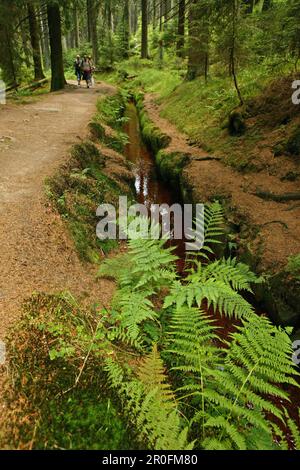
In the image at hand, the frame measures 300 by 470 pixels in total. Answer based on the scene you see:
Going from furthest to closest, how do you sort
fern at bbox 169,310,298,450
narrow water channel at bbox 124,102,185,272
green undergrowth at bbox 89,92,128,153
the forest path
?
green undergrowth at bbox 89,92,128,153, narrow water channel at bbox 124,102,185,272, the forest path, fern at bbox 169,310,298,450

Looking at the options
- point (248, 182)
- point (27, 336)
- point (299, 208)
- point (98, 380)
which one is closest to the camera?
point (98, 380)

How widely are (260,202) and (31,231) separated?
17.1ft

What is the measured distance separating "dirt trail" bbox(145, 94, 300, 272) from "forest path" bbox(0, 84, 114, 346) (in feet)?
10.5

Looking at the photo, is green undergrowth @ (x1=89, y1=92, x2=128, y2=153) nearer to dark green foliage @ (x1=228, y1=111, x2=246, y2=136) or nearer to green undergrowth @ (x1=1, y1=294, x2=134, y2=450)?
dark green foliage @ (x1=228, y1=111, x2=246, y2=136)

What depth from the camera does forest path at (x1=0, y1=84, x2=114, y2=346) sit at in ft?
13.1

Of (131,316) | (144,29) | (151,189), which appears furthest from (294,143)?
(144,29)

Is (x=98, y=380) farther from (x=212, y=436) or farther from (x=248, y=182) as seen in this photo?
(x=248, y=182)

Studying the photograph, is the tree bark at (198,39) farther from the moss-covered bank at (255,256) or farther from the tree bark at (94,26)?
the tree bark at (94,26)

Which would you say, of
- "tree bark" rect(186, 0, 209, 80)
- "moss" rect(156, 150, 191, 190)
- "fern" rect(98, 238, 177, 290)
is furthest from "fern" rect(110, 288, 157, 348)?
"tree bark" rect(186, 0, 209, 80)

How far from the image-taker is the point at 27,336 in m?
3.10

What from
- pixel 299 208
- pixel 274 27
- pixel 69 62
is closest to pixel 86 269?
pixel 299 208

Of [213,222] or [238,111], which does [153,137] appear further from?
[213,222]
